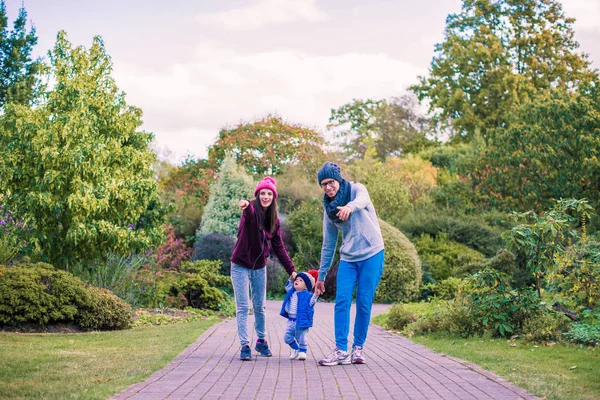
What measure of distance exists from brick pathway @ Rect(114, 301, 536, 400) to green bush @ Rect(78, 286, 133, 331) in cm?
265

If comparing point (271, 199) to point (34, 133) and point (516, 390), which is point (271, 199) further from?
point (34, 133)

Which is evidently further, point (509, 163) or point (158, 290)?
point (509, 163)

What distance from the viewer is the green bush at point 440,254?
2225cm

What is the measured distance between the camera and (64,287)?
1085cm

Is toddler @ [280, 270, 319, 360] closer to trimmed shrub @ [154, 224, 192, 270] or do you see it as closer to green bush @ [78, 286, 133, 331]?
green bush @ [78, 286, 133, 331]

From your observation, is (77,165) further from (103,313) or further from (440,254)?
(440,254)

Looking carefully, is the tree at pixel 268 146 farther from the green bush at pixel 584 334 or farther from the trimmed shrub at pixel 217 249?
the green bush at pixel 584 334

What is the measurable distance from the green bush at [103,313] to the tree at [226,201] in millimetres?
14147

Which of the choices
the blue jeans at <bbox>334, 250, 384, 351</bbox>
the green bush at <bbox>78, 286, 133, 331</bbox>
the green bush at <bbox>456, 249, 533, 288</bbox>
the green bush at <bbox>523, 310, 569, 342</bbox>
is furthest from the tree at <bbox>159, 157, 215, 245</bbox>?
the blue jeans at <bbox>334, 250, 384, 351</bbox>

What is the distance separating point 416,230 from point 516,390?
757 inches

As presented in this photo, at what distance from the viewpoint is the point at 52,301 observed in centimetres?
1064

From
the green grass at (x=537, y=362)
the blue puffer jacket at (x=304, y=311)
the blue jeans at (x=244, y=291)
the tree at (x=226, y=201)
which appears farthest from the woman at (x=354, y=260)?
the tree at (x=226, y=201)

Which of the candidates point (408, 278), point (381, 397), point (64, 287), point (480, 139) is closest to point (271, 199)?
point (381, 397)

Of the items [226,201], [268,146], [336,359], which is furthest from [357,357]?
[268,146]
